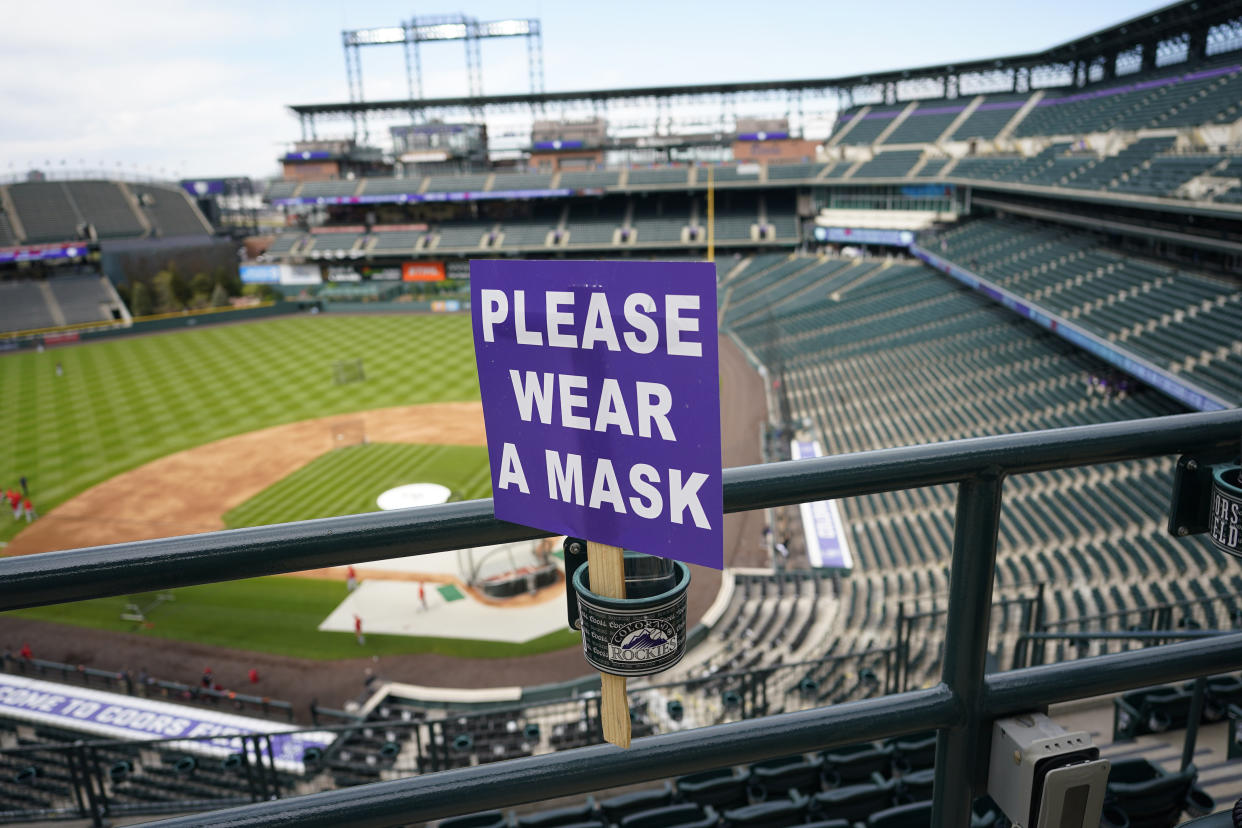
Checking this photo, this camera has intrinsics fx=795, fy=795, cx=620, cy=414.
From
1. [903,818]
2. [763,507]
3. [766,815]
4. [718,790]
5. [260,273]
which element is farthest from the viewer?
[260,273]

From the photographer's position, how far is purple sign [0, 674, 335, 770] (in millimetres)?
12508

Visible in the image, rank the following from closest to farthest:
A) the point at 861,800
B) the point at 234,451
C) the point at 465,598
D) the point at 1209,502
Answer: the point at 1209,502
the point at 861,800
the point at 465,598
the point at 234,451

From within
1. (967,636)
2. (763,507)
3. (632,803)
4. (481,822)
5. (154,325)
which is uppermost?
(763,507)

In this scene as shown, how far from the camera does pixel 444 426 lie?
29.1 meters

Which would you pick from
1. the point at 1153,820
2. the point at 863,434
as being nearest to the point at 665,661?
the point at 1153,820

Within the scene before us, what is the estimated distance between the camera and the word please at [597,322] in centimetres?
117

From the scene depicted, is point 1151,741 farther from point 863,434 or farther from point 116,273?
point 116,273

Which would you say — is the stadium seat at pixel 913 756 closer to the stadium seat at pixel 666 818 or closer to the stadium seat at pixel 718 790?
the stadium seat at pixel 718 790

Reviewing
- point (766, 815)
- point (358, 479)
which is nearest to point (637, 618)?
point (766, 815)

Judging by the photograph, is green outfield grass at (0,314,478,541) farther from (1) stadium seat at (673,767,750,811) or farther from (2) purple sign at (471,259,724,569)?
(2) purple sign at (471,259,724,569)

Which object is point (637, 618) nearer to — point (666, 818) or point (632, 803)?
point (666, 818)

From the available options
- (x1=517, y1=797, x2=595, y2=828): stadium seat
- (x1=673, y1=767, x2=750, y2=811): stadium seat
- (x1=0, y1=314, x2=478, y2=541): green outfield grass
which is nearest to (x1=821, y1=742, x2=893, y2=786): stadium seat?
(x1=673, y1=767, x2=750, y2=811): stadium seat

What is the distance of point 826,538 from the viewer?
57.7 feet

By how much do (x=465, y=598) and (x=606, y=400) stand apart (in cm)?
1752
